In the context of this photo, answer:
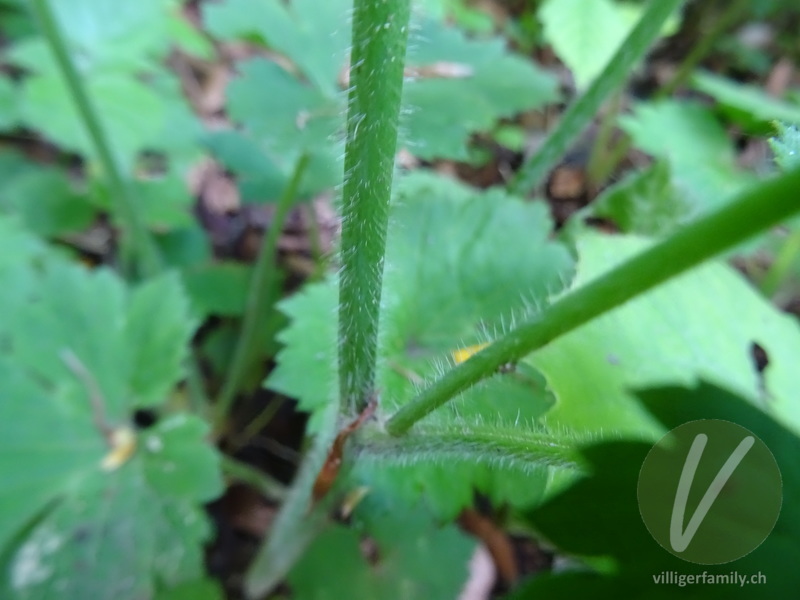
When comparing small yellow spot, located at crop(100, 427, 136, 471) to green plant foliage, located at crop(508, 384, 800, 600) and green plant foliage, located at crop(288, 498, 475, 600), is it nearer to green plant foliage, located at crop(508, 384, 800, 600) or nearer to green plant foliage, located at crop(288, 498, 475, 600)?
green plant foliage, located at crop(288, 498, 475, 600)

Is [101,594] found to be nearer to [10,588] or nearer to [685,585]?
[10,588]

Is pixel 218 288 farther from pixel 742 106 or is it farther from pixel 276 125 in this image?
pixel 742 106

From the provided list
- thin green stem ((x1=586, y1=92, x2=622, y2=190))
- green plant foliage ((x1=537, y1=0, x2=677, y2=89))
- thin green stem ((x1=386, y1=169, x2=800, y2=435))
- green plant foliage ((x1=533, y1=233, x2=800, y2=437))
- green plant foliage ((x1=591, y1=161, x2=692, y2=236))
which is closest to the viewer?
thin green stem ((x1=386, y1=169, x2=800, y2=435))

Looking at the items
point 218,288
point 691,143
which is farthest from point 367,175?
point 691,143

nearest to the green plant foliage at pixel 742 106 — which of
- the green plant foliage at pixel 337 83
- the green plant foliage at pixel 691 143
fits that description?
the green plant foliage at pixel 691 143

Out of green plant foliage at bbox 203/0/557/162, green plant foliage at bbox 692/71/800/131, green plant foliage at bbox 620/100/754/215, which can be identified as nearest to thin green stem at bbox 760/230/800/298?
green plant foliage at bbox 620/100/754/215

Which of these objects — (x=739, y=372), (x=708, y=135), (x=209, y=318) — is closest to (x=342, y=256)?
(x=739, y=372)
